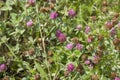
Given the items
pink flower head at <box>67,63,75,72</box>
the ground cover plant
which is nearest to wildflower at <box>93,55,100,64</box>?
the ground cover plant

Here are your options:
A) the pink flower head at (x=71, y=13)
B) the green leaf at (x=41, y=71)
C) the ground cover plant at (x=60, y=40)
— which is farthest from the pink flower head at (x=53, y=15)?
the green leaf at (x=41, y=71)

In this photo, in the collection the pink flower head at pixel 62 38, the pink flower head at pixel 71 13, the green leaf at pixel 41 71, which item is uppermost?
the pink flower head at pixel 71 13

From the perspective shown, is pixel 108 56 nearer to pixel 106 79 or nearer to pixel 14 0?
pixel 106 79

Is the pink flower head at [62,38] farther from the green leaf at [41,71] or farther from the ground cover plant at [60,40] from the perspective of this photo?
the green leaf at [41,71]

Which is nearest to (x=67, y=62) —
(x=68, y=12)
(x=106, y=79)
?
(x=106, y=79)

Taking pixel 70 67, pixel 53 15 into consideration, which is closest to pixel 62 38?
pixel 53 15

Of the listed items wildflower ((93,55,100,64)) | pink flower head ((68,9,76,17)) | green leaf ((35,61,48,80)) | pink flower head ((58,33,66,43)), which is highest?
pink flower head ((68,9,76,17))

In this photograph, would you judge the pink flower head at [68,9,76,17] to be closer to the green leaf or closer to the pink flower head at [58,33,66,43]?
the pink flower head at [58,33,66,43]

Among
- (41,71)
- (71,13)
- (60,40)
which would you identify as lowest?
(41,71)

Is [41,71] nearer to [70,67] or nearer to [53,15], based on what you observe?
[70,67]
